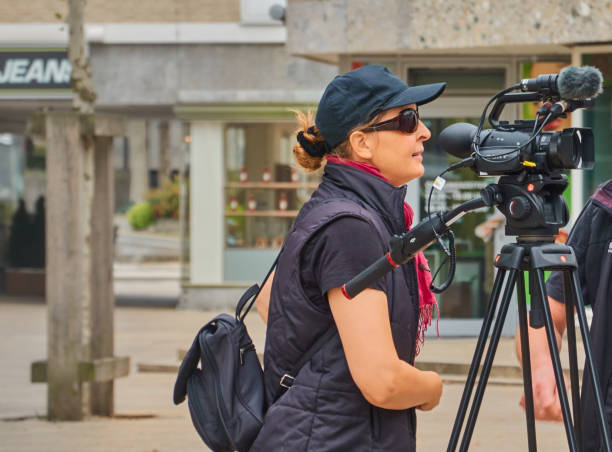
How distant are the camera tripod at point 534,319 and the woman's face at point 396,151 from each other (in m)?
0.32

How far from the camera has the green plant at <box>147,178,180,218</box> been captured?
1281 inches

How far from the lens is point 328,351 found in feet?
8.51

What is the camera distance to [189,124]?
1630 centimetres

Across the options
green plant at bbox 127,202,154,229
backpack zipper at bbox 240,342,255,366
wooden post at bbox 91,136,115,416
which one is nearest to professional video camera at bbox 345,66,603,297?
backpack zipper at bbox 240,342,255,366

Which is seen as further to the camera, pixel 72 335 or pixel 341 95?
pixel 72 335

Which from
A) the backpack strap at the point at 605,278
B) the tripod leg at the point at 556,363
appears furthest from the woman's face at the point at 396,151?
the backpack strap at the point at 605,278

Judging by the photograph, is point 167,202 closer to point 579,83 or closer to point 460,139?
point 460,139

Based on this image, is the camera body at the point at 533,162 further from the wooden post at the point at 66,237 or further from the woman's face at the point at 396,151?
the wooden post at the point at 66,237

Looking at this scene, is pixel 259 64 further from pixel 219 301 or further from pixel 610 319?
pixel 610 319

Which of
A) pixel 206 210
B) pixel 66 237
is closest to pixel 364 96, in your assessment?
pixel 66 237

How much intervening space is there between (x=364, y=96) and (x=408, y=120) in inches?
4.7

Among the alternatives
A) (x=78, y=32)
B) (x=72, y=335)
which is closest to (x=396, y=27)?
(x=78, y=32)

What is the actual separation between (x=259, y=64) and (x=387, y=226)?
44.7 feet

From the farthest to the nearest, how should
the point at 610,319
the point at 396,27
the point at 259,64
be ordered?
1. the point at 259,64
2. the point at 396,27
3. the point at 610,319
